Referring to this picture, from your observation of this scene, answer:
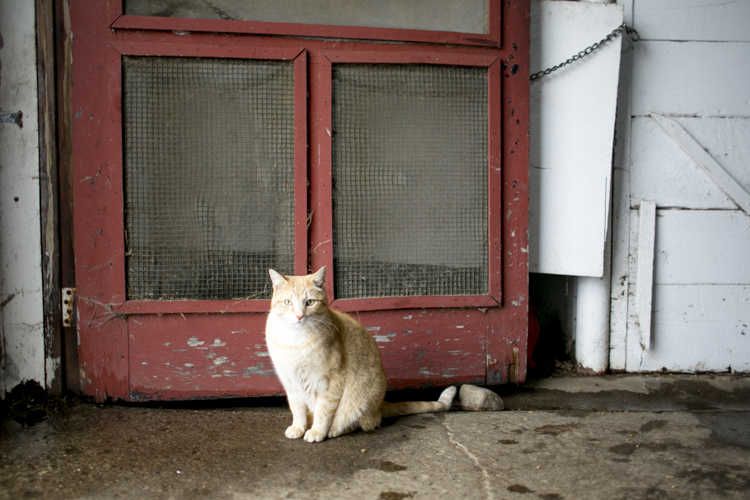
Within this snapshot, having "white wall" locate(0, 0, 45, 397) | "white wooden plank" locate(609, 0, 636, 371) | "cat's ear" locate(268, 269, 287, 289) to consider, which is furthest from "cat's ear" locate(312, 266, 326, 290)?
"white wooden plank" locate(609, 0, 636, 371)

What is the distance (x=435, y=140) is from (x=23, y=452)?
2.32 metres

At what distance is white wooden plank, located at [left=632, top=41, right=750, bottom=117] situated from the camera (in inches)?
110

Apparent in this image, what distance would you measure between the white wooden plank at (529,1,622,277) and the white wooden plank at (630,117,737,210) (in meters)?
0.28

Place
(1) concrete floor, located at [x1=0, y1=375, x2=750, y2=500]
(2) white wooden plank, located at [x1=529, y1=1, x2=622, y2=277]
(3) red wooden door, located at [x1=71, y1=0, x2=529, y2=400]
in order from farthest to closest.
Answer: (2) white wooden plank, located at [x1=529, y1=1, x2=622, y2=277] → (3) red wooden door, located at [x1=71, y1=0, x2=529, y2=400] → (1) concrete floor, located at [x1=0, y1=375, x2=750, y2=500]

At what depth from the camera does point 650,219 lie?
281 cm

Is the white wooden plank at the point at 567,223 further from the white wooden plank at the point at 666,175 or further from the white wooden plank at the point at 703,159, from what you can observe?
the white wooden plank at the point at 703,159

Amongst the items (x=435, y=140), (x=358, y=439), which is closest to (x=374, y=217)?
(x=435, y=140)

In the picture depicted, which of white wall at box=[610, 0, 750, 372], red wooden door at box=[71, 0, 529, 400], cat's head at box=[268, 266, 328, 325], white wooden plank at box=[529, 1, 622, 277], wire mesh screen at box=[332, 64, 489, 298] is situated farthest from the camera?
white wall at box=[610, 0, 750, 372]

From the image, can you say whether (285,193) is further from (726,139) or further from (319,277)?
(726,139)

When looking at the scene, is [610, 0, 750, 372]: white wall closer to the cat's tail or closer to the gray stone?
the gray stone

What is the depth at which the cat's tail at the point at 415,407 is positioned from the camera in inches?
90.4

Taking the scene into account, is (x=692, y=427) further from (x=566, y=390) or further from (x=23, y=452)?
(x=23, y=452)

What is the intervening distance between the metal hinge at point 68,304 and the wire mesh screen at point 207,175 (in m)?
0.30

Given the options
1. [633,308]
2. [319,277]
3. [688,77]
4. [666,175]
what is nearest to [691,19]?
[688,77]
